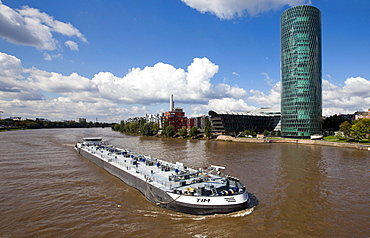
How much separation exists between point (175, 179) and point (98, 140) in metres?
53.1

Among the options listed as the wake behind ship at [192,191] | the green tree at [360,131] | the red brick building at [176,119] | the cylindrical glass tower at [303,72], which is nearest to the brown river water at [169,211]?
the wake behind ship at [192,191]

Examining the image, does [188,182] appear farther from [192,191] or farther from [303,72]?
[303,72]

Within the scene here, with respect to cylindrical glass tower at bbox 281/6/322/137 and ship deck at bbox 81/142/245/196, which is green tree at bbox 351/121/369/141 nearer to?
cylindrical glass tower at bbox 281/6/322/137

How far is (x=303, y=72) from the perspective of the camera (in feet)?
390

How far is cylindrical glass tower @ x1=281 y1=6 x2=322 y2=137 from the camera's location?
119m

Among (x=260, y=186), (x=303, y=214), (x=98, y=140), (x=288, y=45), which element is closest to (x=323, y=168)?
(x=260, y=186)

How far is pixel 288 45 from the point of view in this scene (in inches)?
4833

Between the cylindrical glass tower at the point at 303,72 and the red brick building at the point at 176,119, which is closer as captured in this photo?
the cylindrical glass tower at the point at 303,72

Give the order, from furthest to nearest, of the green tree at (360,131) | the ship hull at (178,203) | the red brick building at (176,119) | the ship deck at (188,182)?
1. the red brick building at (176,119)
2. the green tree at (360,131)
3. the ship deck at (188,182)
4. the ship hull at (178,203)

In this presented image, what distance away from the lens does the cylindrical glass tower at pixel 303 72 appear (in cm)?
11869

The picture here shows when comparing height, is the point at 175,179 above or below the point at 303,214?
above

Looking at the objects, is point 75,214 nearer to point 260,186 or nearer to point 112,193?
point 112,193

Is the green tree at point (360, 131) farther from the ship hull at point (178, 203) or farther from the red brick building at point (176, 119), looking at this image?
the red brick building at point (176, 119)

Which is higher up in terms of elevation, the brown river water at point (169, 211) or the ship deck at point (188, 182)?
the ship deck at point (188, 182)
